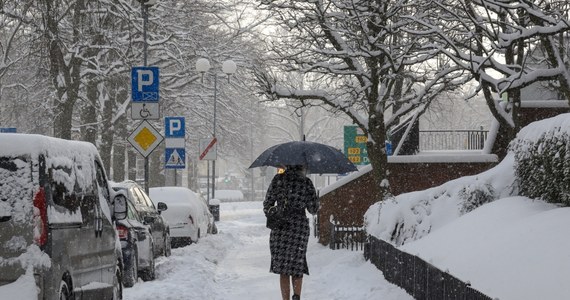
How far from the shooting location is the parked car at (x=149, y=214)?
1615 centimetres

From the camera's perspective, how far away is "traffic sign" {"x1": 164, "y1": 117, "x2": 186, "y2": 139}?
24875 mm

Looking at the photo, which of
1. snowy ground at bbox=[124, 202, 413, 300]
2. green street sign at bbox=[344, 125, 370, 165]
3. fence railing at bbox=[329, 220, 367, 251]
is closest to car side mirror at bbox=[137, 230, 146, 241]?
snowy ground at bbox=[124, 202, 413, 300]

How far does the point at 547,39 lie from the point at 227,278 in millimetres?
6592

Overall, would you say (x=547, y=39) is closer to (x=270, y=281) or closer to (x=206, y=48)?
(x=270, y=281)

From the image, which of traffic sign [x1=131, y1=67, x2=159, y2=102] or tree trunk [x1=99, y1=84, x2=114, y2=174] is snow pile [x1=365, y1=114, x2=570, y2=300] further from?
tree trunk [x1=99, y1=84, x2=114, y2=174]

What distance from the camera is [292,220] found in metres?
11.2

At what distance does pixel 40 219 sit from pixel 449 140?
25.1 meters

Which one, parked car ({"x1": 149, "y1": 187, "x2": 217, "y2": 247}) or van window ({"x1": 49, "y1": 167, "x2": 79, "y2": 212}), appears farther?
parked car ({"x1": 149, "y1": 187, "x2": 217, "y2": 247})

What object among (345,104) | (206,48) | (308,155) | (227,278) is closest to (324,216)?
(345,104)

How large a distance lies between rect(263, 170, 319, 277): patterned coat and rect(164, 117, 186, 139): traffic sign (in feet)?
45.7

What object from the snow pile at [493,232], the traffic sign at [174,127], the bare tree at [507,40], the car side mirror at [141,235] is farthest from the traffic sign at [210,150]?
the car side mirror at [141,235]

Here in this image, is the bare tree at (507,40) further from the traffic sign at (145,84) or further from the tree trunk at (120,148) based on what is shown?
the tree trunk at (120,148)

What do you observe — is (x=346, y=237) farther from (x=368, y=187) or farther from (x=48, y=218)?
(x=48, y=218)

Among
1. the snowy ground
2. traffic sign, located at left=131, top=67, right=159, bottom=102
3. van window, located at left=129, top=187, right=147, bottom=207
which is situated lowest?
the snowy ground
